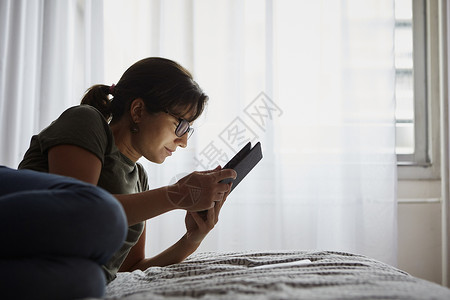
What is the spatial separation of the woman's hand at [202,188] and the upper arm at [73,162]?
19 cm

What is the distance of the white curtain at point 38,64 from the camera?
85.5 inches

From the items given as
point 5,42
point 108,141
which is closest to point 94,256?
point 108,141

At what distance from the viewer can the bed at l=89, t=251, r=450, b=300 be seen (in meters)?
0.64

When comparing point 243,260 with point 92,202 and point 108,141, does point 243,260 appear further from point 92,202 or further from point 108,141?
point 92,202

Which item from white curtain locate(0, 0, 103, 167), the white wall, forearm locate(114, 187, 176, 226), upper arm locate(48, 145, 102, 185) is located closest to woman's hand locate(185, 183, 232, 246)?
forearm locate(114, 187, 176, 226)

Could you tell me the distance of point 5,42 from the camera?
2.17m

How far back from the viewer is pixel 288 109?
2225 millimetres

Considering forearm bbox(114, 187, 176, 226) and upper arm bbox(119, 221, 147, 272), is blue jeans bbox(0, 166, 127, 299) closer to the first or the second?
forearm bbox(114, 187, 176, 226)

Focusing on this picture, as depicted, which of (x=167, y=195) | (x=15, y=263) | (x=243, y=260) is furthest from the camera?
(x=243, y=260)

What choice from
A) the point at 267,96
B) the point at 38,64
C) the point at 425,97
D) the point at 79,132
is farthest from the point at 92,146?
the point at 425,97

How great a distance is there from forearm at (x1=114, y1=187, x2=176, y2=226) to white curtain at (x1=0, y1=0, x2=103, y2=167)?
1.41 metres

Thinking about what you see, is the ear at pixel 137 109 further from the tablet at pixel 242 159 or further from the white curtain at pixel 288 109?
the white curtain at pixel 288 109

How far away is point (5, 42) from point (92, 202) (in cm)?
189

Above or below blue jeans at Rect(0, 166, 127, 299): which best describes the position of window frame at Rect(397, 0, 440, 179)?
above
